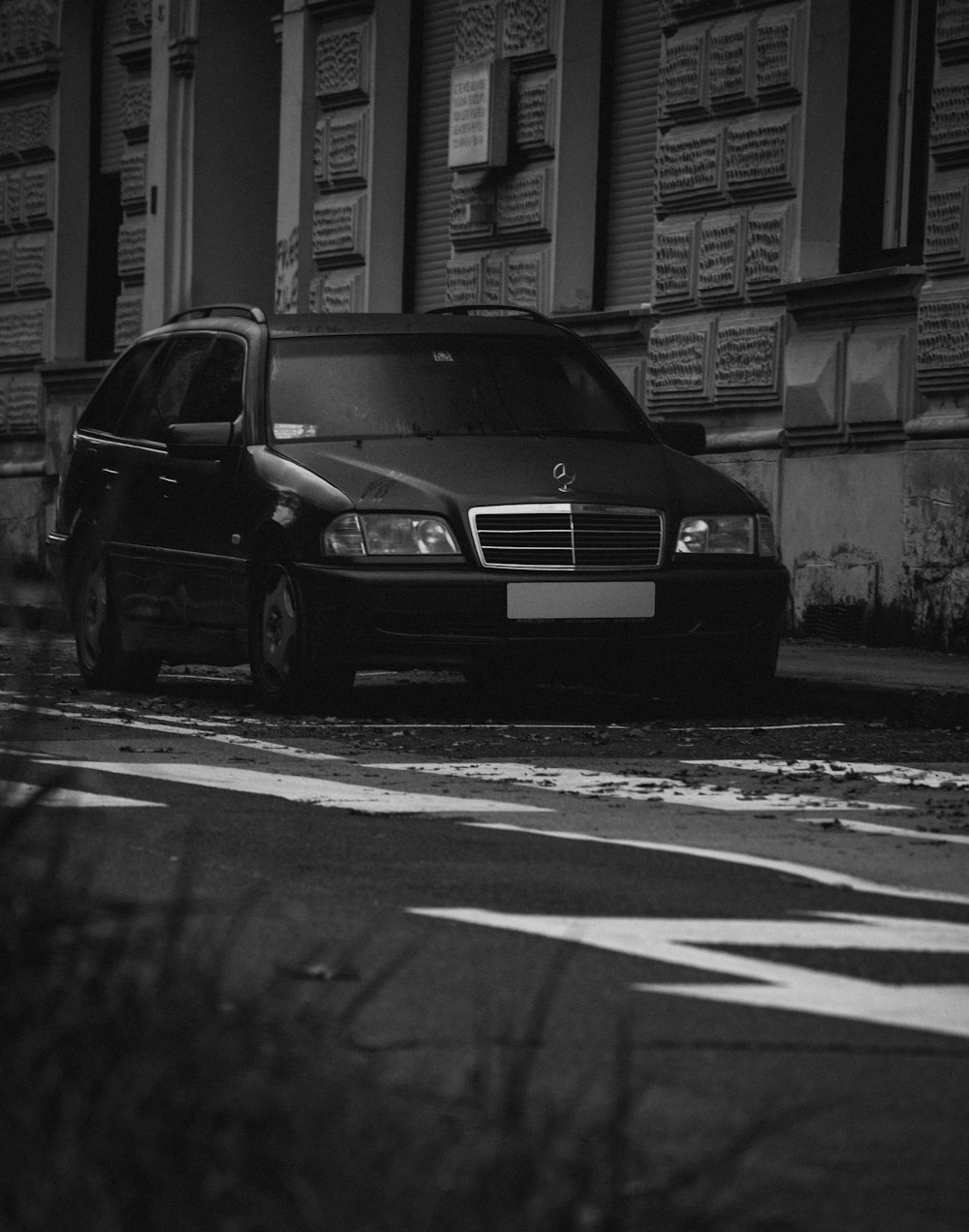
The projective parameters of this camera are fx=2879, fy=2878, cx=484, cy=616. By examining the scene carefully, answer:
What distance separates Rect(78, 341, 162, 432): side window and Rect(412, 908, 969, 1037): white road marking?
7941 mm

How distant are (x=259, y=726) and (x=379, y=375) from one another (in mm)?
2005

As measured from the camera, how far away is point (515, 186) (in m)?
18.5

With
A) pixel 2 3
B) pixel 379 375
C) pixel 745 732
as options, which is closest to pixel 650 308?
pixel 379 375

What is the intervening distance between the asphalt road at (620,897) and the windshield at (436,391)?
1.31 metres

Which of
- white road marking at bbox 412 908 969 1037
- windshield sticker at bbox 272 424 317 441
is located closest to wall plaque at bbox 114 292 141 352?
windshield sticker at bbox 272 424 317 441

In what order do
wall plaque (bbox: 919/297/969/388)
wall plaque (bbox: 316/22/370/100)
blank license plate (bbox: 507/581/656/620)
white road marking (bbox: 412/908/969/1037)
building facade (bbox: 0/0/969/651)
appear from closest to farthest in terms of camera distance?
white road marking (bbox: 412/908/969/1037) < blank license plate (bbox: 507/581/656/620) < wall plaque (bbox: 919/297/969/388) < building facade (bbox: 0/0/969/651) < wall plaque (bbox: 316/22/370/100)

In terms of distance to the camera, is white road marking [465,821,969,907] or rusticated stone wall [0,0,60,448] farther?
rusticated stone wall [0,0,60,448]

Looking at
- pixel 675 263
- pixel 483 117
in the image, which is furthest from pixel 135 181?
pixel 675 263

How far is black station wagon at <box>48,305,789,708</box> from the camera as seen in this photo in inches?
424

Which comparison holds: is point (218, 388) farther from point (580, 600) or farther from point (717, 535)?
point (717, 535)

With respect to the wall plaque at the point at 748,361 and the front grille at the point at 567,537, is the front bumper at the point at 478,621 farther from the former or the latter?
the wall plaque at the point at 748,361

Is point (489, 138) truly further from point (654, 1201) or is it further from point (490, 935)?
point (654, 1201)

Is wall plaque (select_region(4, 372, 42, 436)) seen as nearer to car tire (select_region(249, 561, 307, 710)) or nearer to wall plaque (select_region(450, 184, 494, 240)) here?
wall plaque (select_region(450, 184, 494, 240))

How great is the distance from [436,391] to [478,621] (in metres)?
1.51
